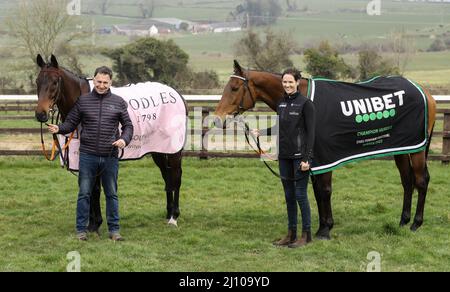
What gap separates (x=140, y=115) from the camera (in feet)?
22.5

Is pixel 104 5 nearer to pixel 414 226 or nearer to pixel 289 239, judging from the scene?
pixel 414 226

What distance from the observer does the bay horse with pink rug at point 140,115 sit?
6.16 m

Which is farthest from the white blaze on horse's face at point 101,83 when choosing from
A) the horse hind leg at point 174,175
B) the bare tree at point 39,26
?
the bare tree at point 39,26

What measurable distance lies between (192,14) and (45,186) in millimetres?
100753

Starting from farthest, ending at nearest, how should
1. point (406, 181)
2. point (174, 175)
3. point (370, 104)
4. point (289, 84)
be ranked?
point (174, 175), point (406, 181), point (370, 104), point (289, 84)

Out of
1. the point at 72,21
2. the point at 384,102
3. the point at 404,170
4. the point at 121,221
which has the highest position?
the point at 72,21

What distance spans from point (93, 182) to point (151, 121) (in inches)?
42.8

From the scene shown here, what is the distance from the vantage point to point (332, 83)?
653 cm

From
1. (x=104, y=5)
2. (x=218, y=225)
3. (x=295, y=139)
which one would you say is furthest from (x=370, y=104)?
(x=104, y=5)

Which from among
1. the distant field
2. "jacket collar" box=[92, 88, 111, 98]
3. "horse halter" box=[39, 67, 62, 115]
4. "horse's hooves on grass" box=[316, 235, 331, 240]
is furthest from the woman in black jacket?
the distant field
